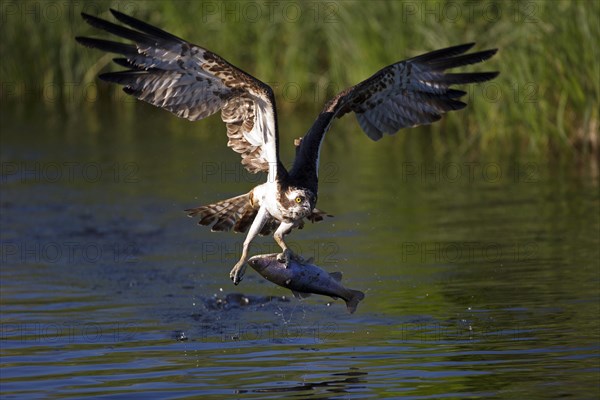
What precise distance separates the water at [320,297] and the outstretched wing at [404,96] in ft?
4.40

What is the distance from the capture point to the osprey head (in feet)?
30.6

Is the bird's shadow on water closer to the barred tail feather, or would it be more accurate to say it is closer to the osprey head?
the osprey head

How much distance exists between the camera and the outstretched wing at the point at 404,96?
32.9 feet

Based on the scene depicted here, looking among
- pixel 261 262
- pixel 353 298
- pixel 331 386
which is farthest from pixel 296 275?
pixel 331 386

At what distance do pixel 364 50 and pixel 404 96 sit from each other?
790 centimetres

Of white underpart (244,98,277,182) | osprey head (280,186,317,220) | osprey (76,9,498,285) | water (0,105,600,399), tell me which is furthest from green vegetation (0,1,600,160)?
osprey head (280,186,317,220)

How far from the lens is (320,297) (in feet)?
35.2

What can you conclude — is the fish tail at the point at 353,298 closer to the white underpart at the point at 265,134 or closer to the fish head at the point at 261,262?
the fish head at the point at 261,262

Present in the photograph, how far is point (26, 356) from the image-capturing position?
29.1 ft

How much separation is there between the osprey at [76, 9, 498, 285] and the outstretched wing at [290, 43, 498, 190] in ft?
0.04

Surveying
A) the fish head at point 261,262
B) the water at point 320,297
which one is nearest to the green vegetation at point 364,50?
the water at point 320,297

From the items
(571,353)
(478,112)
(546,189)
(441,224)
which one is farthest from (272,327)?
(478,112)

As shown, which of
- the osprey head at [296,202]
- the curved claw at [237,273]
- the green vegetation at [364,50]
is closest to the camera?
the curved claw at [237,273]

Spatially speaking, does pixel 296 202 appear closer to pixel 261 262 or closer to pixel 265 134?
pixel 265 134
